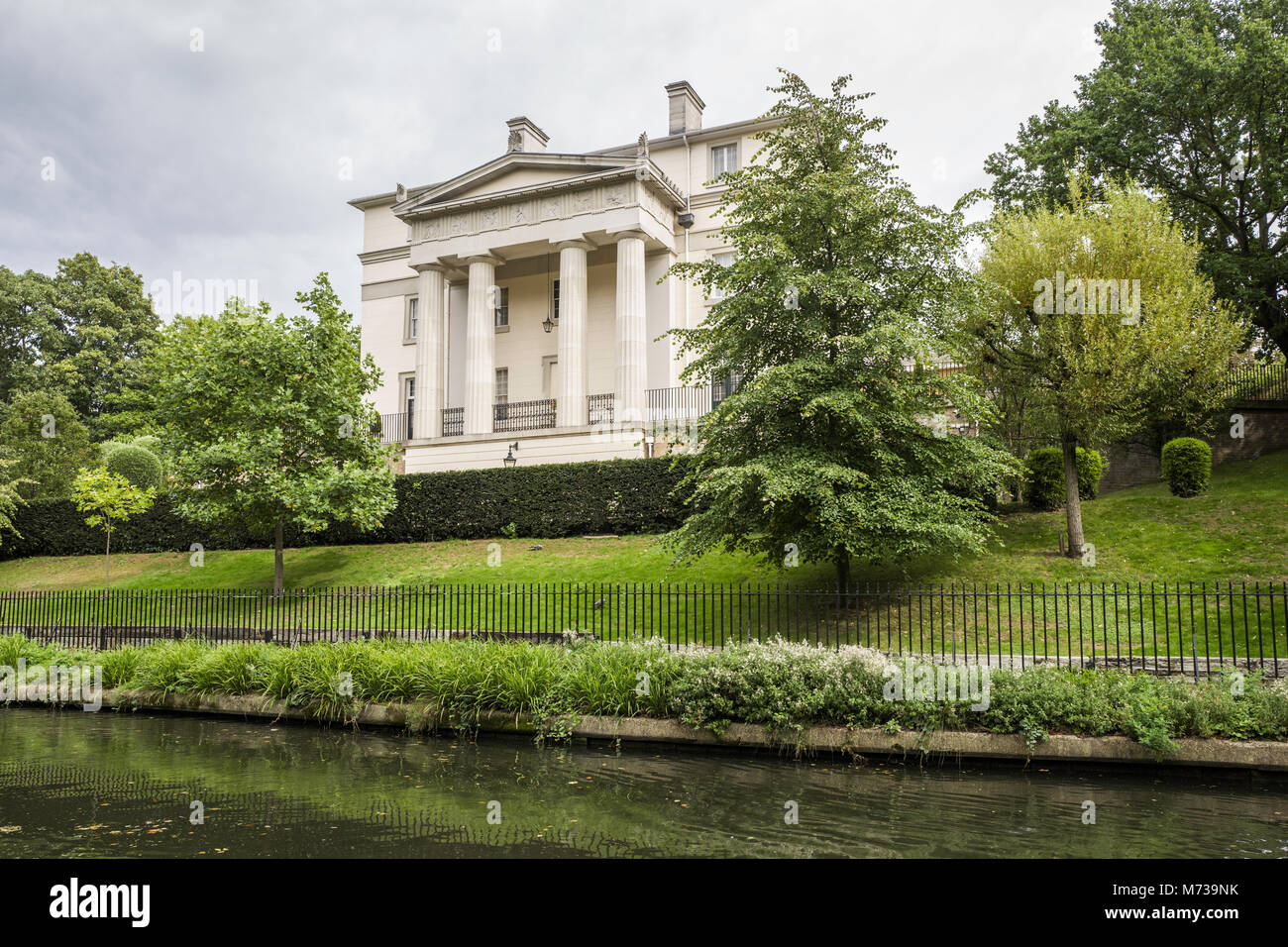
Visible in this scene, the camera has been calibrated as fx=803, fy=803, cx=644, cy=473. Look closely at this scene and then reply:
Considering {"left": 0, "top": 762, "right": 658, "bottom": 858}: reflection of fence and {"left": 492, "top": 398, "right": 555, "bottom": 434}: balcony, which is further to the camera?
{"left": 492, "top": 398, "right": 555, "bottom": 434}: balcony

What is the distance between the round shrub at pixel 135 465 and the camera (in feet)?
103

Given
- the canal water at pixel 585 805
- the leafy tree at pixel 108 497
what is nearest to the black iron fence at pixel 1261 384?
the canal water at pixel 585 805

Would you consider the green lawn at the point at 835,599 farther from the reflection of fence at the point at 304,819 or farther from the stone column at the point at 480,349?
the stone column at the point at 480,349

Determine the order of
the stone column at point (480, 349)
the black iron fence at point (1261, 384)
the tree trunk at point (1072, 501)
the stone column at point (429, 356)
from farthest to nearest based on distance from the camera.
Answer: the stone column at point (429, 356) → the stone column at point (480, 349) → the black iron fence at point (1261, 384) → the tree trunk at point (1072, 501)

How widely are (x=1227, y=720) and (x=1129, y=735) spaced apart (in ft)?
3.10

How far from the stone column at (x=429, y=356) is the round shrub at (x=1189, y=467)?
73.5 ft

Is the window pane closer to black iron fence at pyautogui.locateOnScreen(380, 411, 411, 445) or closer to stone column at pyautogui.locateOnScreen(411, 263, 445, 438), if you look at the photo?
stone column at pyautogui.locateOnScreen(411, 263, 445, 438)

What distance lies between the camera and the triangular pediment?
28.0 m

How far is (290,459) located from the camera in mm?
20531

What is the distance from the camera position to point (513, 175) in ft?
96.5

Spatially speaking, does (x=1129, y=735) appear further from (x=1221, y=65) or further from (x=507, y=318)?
(x=507, y=318)

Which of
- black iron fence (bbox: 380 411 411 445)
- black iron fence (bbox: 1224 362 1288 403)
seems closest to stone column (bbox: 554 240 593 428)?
black iron fence (bbox: 380 411 411 445)

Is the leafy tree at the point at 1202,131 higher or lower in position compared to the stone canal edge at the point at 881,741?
higher

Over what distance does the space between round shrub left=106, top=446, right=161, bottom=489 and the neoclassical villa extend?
909cm
